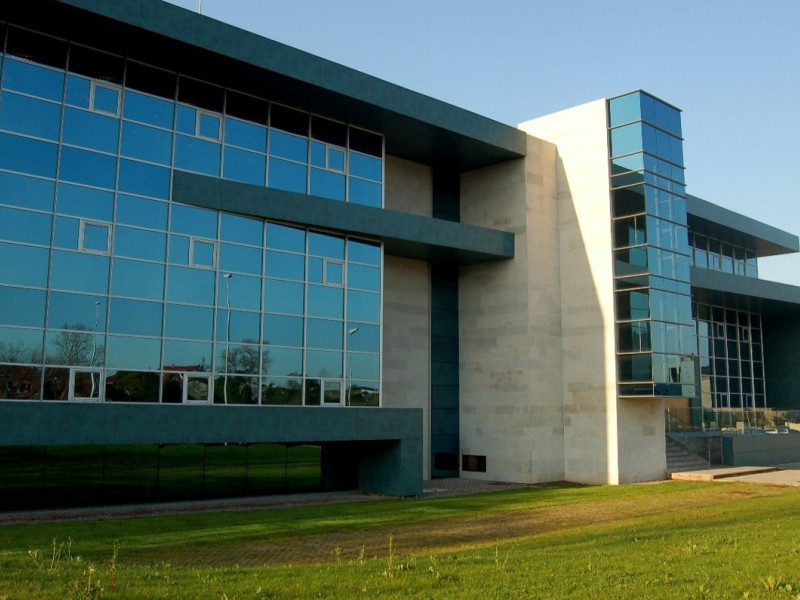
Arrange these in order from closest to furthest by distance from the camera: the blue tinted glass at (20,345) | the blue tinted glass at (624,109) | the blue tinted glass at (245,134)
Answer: the blue tinted glass at (20,345) → the blue tinted glass at (245,134) → the blue tinted glass at (624,109)

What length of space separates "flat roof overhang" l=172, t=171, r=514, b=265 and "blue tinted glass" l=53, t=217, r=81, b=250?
9.45 feet

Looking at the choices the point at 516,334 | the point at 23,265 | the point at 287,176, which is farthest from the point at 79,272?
the point at 516,334

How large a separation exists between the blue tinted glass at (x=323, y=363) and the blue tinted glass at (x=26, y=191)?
8.69 m

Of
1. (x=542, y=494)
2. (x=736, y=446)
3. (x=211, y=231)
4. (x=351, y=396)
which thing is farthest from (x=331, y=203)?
(x=736, y=446)

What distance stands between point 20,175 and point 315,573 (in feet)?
45.9

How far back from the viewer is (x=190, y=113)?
74.8ft

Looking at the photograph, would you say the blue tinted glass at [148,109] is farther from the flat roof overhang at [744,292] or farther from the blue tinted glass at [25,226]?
the flat roof overhang at [744,292]

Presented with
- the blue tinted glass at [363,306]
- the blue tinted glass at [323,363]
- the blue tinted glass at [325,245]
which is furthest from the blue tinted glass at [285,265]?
the blue tinted glass at [323,363]

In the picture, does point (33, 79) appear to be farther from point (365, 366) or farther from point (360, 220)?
point (365, 366)

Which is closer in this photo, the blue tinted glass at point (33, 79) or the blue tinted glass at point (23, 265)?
the blue tinted glass at point (23, 265)

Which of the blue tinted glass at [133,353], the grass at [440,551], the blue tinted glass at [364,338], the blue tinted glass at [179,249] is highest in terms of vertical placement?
the blue tinted glass at [179,249]

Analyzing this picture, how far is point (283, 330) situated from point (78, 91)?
28.7 ft

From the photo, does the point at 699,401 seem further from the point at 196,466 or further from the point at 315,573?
the point at 315,573

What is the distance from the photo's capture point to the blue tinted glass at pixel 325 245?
25.0 m
